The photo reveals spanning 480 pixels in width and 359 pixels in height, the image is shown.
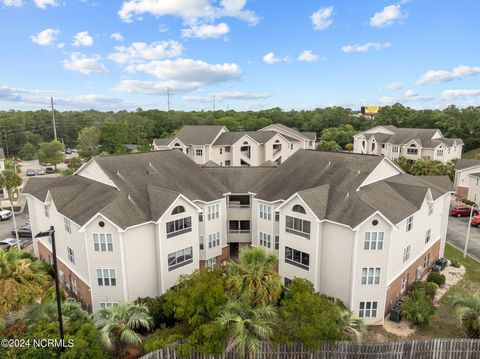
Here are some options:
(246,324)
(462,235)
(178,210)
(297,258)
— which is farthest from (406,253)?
(462,235)

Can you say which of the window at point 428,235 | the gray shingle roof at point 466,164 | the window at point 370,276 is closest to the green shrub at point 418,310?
the window at point 370,276

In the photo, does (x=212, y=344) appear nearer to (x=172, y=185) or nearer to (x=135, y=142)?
(x=172, y=185)

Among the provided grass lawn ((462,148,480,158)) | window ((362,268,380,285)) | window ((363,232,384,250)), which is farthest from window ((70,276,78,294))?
grass lawn ((462,148,480,158))

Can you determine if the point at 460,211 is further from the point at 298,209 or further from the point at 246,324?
the point at 246,324

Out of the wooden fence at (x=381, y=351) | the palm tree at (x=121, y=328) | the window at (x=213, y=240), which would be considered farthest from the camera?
the window at (x=213, y=240)

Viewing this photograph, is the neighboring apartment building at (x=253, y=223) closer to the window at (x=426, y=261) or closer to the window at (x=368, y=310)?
the window at (x=368, y=310)

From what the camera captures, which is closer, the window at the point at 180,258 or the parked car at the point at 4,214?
the window at the point at 180,258

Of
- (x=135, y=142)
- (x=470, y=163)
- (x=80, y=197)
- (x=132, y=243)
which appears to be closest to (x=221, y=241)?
(x=132, y=243)
